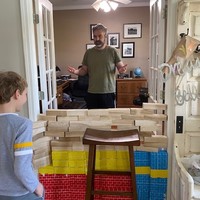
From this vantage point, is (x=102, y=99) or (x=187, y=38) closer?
(x=187, y=38)

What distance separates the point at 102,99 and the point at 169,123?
73cm

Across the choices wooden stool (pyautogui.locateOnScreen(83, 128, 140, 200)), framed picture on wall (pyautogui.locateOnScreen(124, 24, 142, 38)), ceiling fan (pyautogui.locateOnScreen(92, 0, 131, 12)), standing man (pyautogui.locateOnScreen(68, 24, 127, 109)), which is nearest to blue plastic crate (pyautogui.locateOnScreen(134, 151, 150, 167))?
wooden stool (pyautogui.locateOnScreen(83, 128, 140, 200))

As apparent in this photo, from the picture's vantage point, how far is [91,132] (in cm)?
171

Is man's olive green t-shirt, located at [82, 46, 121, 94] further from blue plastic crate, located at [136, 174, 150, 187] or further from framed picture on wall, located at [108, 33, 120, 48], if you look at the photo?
framed picture on wall, located at [108, 33, 120, 48]

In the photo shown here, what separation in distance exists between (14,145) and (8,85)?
0.28 meters

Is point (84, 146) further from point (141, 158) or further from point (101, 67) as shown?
point (101, 67)

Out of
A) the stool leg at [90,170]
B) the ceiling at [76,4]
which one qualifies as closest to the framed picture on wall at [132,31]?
the ceiling at [76,4]

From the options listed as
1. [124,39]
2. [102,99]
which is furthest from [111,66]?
[124,39]

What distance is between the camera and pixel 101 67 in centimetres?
225

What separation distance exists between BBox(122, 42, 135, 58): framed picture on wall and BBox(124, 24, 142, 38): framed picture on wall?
18cm

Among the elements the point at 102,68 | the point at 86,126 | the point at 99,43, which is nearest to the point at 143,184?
the point at 86,126

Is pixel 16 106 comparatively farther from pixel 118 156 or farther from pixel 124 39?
pixel 124 39

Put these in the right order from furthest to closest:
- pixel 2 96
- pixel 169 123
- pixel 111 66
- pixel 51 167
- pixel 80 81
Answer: pixel 80 81 < pixel 111 66 < pixel 51 167 < pixel 169 123 < pixel 2 96

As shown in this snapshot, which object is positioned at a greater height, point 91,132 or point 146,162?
point 91,132
